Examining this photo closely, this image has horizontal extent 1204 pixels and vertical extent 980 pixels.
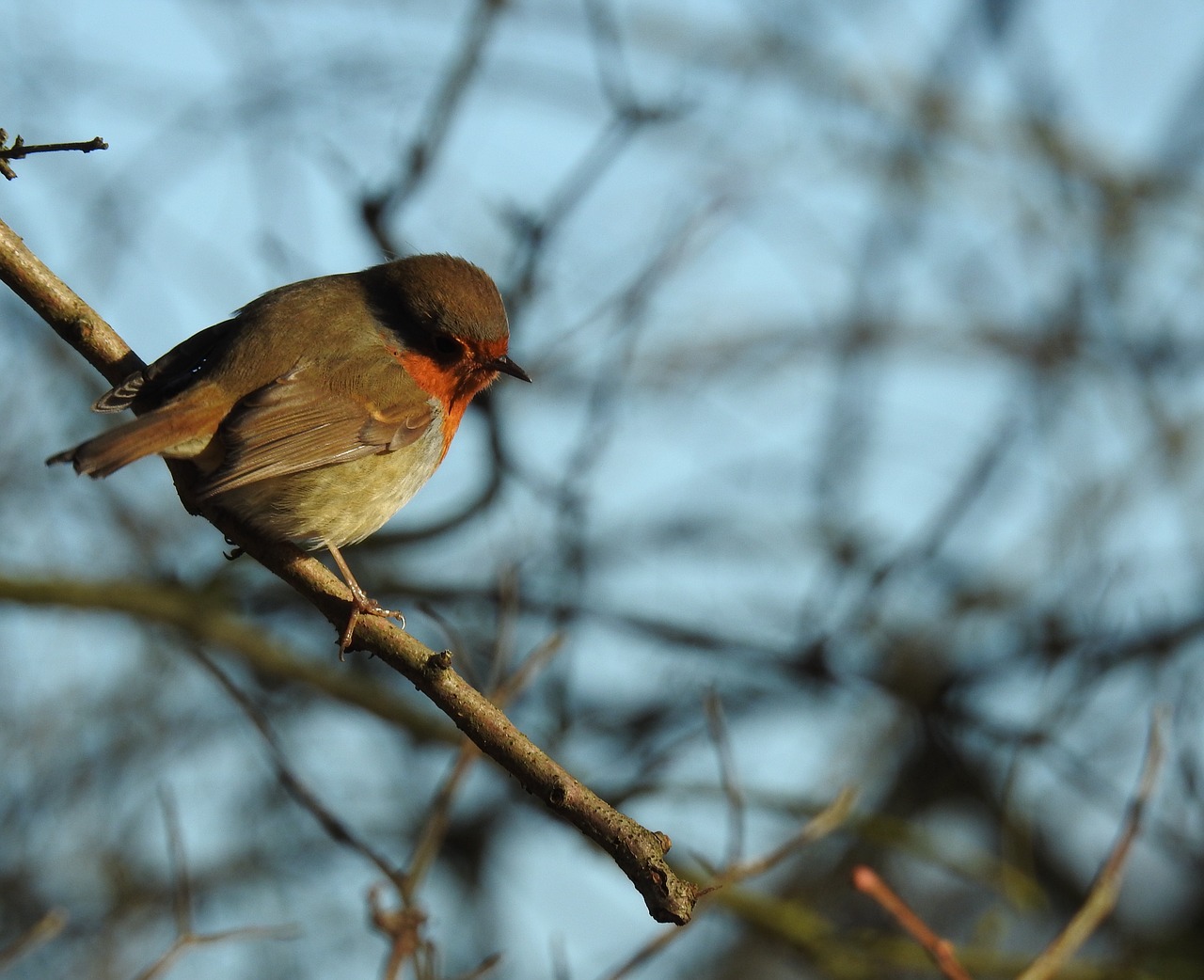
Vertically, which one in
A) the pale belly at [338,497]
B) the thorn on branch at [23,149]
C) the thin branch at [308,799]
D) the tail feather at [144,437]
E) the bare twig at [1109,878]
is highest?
the thorn on branch at [23,149]

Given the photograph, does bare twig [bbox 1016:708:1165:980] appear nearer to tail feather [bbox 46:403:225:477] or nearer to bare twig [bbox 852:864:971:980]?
bare twig [bbox 852:864:971:980]

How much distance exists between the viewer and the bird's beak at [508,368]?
434 cm

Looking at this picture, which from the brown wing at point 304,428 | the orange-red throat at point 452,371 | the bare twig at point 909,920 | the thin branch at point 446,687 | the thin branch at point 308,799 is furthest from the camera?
the orange-red throat at point 452,371

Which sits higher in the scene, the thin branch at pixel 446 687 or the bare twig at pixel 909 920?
the thin branch at pixel 446 687

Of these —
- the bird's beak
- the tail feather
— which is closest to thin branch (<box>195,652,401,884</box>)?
the tail feather

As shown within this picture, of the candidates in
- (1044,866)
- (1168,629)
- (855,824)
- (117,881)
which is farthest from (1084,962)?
(117,881)

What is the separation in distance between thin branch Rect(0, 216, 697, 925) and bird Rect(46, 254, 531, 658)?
12 centimetres

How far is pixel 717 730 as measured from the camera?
12.7 feet

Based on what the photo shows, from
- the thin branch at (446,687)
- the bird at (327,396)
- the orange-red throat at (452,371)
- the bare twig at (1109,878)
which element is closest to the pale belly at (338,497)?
the bird at (327,396)

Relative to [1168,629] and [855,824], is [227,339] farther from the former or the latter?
[1168,629]

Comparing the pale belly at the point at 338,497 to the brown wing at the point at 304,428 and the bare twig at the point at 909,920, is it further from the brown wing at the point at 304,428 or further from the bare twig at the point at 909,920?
the bare twig at the point at 909,920

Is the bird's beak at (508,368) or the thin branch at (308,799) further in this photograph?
the bird's beak at (508,368)

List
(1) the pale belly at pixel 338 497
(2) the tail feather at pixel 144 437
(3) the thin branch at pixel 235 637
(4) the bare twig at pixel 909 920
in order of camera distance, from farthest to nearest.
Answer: (3) the thin branch at pixel 235 637 → (1) the pale belly at pixel 338 497 → (2) the tail feather at pixel 144 437 → (4) the bare twig at pixel 909 920

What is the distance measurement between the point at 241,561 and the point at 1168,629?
13.8 ft
